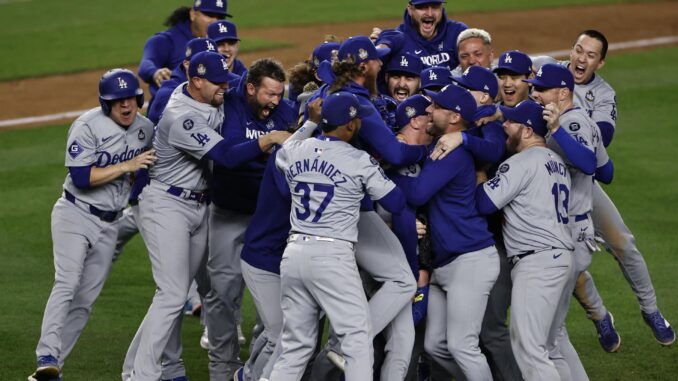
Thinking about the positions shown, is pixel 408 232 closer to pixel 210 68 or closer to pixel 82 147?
pixel 210 68

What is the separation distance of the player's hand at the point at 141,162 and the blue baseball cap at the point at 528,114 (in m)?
2.26

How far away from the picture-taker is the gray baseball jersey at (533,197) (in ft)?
21.7

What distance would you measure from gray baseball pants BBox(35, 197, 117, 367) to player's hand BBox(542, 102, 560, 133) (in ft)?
9.76

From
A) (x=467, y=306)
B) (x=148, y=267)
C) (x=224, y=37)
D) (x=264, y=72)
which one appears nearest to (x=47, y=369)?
(x=264, y=72)

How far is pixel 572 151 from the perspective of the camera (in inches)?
261

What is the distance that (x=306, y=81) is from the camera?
7.76m

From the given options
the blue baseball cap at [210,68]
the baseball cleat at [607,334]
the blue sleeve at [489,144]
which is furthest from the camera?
the baseball cleat at [607,334]

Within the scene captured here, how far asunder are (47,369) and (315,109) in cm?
233

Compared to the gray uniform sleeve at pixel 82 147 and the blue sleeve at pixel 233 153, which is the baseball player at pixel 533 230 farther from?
the gray uniform sleeve at pixel 82 147

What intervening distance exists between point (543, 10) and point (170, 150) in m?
14.1

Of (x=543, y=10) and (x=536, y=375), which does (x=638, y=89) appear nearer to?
(x=543, y=10)

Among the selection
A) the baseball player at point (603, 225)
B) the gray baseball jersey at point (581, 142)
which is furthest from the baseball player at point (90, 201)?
the baseball player at point (603, 225)

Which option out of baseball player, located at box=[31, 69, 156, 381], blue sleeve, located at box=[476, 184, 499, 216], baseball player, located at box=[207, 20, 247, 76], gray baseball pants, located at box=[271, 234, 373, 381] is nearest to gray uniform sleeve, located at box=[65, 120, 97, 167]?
baseball player, located at box=[31, 69, 156, 381]

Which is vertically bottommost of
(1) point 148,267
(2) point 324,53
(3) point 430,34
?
(1) point 148,267
